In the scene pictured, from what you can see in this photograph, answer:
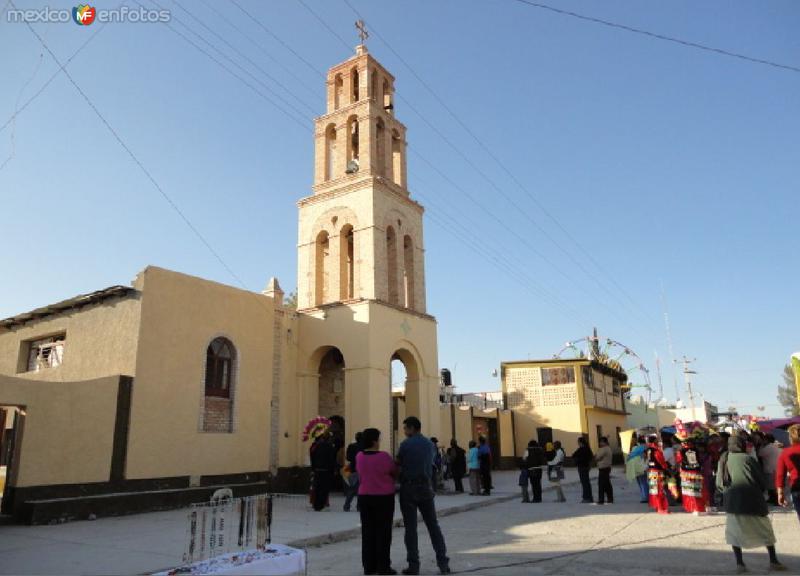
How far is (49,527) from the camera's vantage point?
35.5 ft

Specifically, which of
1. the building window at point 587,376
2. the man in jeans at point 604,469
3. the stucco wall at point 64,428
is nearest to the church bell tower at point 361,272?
the stucco wall at point 64,428

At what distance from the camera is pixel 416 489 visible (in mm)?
7008

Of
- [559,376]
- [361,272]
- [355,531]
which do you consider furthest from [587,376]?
[355,531]

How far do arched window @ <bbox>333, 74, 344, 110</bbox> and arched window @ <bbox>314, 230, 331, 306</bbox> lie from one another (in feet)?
17.7

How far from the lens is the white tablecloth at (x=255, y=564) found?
16.7 ft

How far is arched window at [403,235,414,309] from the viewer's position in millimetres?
20547

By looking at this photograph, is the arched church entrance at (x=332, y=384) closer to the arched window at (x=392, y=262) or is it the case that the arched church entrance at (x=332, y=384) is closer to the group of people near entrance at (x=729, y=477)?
the arched window at (x=392, y=262)

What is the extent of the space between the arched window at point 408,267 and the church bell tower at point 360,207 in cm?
4

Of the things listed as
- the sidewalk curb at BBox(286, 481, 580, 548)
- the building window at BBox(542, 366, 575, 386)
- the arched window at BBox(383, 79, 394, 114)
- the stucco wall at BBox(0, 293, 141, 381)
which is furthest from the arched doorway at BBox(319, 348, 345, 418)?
the building window at BBox(542, 366, 575, 386)

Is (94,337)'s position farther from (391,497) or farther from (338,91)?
(338,91)

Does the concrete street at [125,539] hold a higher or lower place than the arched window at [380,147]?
lower

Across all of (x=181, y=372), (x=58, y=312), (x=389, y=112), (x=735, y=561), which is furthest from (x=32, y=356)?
(x=735, y=561)

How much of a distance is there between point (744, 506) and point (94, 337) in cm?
1416

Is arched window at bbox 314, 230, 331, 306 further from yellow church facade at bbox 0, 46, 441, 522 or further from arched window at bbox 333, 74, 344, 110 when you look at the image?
arched window at bbox 333, 74, 344, 110
